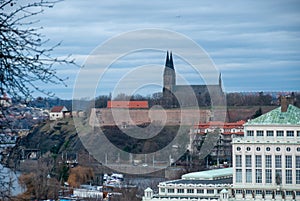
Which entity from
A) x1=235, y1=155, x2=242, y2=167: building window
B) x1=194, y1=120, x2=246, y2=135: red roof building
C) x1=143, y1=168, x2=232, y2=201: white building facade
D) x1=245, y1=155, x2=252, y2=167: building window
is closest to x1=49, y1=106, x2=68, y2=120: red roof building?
x1=194, y1=120, x2=246, y2=135: red roof building

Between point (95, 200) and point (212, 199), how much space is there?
10877 millimetres

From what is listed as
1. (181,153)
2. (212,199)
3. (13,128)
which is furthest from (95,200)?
(13,128)

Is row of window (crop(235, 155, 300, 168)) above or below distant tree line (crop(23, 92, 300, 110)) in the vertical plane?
below

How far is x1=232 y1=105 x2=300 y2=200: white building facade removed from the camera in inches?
915

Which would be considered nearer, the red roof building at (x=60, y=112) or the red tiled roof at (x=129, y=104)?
the red roof building at (x=60, y=112)

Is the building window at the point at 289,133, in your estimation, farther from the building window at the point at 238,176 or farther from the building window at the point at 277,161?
the building window at the point at 238,176

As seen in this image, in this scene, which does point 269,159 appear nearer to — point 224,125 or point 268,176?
point 268,176

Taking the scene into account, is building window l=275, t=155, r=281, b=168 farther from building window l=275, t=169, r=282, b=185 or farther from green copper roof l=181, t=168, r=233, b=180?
green copper roof l=181, t=168, r=233, b=180

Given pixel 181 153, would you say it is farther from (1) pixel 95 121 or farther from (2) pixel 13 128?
(2) pixel 13 128

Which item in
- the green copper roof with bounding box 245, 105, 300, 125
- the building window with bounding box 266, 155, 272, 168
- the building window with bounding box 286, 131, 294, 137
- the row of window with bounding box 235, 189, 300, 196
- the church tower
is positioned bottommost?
the row of window with bounding box 235, 189, 300, 196

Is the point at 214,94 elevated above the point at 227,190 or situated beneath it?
elevated above

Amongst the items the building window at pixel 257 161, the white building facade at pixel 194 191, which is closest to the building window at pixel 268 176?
the building window at pixel 257 161

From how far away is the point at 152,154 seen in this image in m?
59.1

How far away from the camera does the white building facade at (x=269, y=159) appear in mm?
23234
